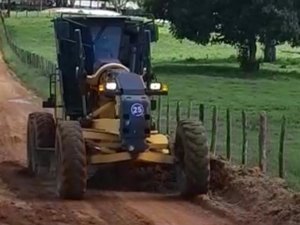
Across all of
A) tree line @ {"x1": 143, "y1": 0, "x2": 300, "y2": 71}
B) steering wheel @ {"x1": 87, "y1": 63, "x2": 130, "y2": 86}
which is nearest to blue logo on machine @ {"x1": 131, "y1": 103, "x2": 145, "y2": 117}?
steering wheel @ {"x1": 87, "y1": 63, "x2": 130, "y2": 86}

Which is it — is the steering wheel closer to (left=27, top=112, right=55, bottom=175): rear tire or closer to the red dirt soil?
(left=27, top=112, right=55, bottom=175): rear tire

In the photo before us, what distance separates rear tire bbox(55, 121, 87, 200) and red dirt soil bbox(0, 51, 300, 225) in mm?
177

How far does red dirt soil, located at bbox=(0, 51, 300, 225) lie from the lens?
13.3 metres

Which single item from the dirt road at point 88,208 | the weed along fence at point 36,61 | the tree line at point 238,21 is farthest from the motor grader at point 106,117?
the tree line at point 238,21

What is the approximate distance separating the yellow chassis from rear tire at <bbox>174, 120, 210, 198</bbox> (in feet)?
1.08

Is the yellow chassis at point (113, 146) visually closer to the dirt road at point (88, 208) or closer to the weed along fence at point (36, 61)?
the dirt road at point (88, 208)

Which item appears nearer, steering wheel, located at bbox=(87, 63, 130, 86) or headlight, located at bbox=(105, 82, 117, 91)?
headlight, located at bbox=(105, 82, 117, 91)

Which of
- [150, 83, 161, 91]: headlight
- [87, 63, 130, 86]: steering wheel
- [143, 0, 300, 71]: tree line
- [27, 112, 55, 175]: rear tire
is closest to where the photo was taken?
[150, 83, 161, 91]: headlight

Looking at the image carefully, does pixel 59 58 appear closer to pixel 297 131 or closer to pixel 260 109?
pixel 297 131

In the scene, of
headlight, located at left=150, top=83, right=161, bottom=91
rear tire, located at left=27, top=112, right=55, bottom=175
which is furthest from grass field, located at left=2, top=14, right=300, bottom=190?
rear tire, located at left=27, top=112, right=55, bottom=175

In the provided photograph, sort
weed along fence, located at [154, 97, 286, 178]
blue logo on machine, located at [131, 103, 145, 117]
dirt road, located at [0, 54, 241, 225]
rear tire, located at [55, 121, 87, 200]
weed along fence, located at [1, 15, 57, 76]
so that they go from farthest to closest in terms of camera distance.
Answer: weed along fence, located at [1, 15, 57, 76]
weed along fence, located at [154, 97, 286, 178]
blue logo on machine, located at [131, 103, 145, 117]
rear tire, located at [55, 121, 87, 200]
dirt road, located at [0, 54, 241, 225]

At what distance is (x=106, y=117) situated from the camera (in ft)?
52.0

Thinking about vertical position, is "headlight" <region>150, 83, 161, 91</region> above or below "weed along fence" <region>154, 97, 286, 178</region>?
above

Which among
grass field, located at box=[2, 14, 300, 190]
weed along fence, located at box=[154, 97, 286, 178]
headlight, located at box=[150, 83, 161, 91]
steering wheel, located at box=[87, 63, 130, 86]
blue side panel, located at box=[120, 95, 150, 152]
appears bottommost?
grass field, located at box=[2, 14, 300, 190]
